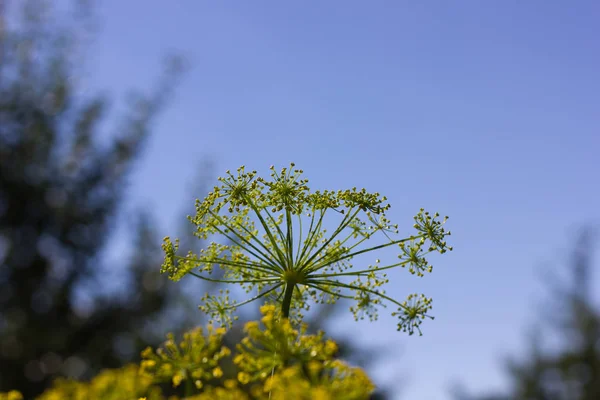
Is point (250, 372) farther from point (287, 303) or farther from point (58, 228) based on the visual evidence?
point (58, 228)

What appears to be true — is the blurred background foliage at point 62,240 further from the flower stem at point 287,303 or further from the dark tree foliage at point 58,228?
the flower stem at point 287,303

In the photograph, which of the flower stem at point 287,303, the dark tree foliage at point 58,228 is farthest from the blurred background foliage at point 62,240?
the flower stem at point 287,303

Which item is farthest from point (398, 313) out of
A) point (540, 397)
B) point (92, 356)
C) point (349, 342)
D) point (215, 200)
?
point (540, 397)

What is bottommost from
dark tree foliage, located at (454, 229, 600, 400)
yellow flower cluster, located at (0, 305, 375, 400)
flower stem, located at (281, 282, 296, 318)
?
yellow flower cluster, located at (0, 305, 375, 400)

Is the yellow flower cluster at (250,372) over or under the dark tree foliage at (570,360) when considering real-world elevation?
under

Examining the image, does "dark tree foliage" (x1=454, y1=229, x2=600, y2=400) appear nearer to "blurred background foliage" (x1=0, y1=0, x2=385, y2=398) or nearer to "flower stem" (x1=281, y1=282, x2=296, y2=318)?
"blurred background foliage" (x1=0, y1=0, x2=385, y2=398)

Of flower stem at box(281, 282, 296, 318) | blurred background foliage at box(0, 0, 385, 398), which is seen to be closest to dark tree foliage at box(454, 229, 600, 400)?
blurred background foliage at box(0, 0, 385, 398)

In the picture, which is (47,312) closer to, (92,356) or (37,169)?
(92,356)

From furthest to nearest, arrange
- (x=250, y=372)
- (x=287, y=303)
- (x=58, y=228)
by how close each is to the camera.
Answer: (x=58, y=228)
(x=287, y=303)
(x=250, y=372)

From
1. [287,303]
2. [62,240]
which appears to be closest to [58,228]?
[62,240]
